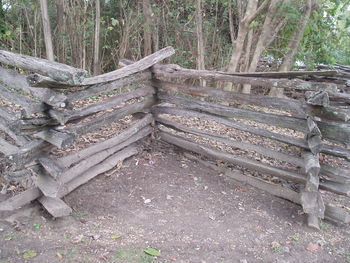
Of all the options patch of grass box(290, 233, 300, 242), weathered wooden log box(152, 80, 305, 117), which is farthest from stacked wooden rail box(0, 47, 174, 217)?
patch of grass box(290, 233, 300, 242)

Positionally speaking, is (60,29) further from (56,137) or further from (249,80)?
(249,80)

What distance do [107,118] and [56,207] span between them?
131 centimetres

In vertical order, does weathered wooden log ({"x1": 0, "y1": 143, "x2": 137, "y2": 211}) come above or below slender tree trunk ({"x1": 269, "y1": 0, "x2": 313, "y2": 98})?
below

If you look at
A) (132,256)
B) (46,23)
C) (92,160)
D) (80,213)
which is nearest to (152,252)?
(132,256)

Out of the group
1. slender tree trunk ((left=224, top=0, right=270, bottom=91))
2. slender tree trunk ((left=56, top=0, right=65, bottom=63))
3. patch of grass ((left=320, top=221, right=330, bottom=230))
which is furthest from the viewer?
slender tree trunk ((left=56, top=0, right=65, bottom=63))

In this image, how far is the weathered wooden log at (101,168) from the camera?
387 centimetres

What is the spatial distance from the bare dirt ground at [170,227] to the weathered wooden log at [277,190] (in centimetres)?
9

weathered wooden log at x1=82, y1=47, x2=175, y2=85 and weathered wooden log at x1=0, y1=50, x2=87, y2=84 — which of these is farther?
weathered wooden log at x1=82, y1=47, x2=175, y2=85

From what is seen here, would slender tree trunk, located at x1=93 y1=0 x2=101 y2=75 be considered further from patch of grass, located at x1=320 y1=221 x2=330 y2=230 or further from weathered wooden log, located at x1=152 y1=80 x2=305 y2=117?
patch of grass, located at x1=320 y1=221 x2=330 y2=230

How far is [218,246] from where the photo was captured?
133 inches

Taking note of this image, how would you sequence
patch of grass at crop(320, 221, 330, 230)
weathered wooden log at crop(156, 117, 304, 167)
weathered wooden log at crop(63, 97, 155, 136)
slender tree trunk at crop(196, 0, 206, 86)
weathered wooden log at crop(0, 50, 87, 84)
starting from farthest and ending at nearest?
slender tree trunk at crop(196, 0, 206, 86) < weathered wooden log at crop(156, 117, 304, 167) < patch of grass at crop(320, 221, 330, 230) < weathered wooden log at crop(63, 97, 155, 136) < weathered wooden log at crop(0, 50, 87, 84)

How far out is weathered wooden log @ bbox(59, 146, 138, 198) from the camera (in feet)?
12.7

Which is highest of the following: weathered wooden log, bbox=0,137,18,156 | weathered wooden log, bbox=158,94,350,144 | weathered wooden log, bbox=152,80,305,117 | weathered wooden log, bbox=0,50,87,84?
weathered wooden log, bbox=0,50,87,84

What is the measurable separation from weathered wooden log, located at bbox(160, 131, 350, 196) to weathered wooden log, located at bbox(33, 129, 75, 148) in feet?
6.65
